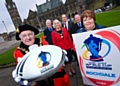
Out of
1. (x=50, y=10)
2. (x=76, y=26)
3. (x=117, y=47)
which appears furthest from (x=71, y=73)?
(x=50, y=10)

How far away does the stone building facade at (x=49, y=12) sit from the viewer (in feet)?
285

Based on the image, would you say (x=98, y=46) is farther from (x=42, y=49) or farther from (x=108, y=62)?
(x=42, y=49)

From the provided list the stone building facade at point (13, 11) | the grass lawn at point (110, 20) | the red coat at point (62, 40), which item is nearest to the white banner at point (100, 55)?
the red coat at point (62, 40)

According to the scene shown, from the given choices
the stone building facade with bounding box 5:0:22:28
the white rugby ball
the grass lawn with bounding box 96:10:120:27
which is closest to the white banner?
the white rugby ball

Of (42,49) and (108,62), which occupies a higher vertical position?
(42,49)

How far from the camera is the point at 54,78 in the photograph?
2.10m

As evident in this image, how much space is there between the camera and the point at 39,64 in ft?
5.51

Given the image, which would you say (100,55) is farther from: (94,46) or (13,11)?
(13,11)

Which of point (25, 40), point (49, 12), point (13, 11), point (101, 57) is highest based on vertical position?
point (13, 11)

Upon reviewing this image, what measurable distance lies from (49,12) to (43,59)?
96.7 metres

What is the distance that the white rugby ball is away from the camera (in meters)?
1.64

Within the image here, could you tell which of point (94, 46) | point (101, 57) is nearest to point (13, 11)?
point (94, 46)

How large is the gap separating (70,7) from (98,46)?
89.0 m

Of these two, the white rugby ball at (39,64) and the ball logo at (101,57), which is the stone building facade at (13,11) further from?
the white rugby ball at (39,64)
